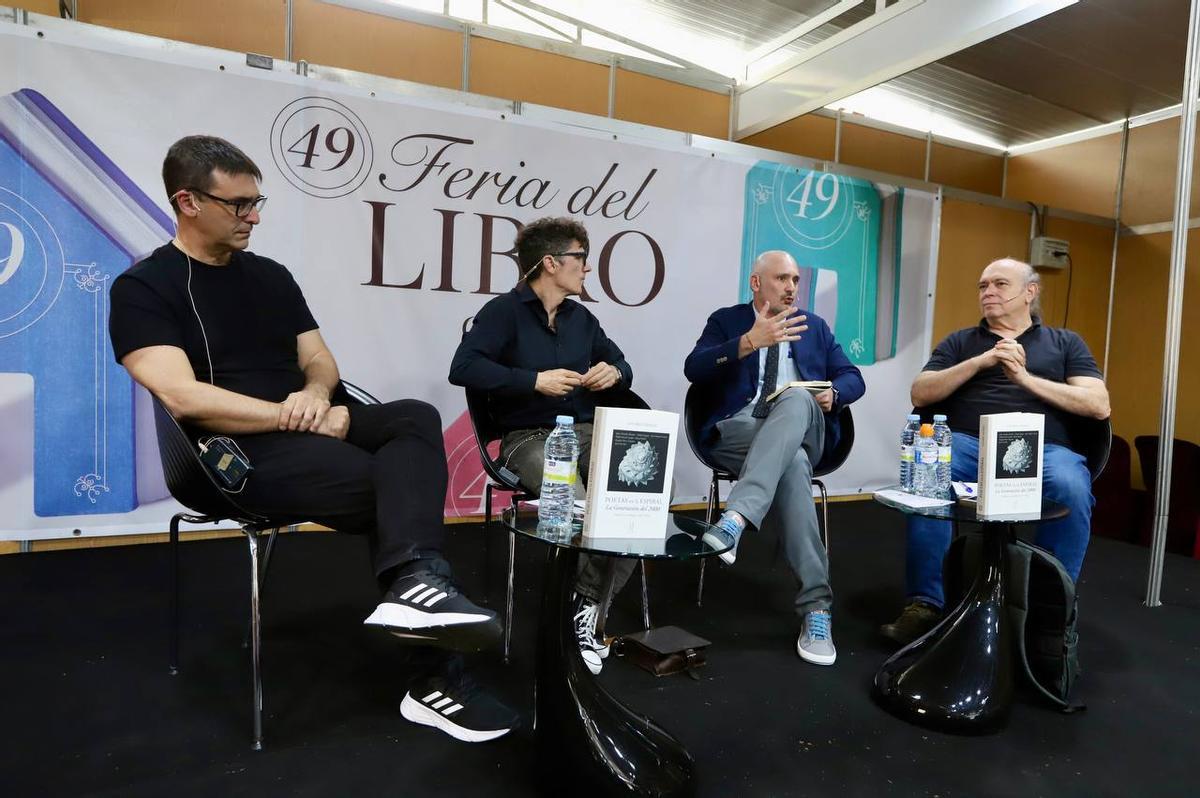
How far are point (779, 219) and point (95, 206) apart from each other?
9.83ft

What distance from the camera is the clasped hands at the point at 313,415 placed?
1610mm

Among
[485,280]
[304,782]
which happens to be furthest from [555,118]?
[304,782]

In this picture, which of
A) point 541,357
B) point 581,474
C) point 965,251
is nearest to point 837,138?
point 965,251

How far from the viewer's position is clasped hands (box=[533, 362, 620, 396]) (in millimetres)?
2031

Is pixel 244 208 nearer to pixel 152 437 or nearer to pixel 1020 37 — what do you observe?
pixel 152 437

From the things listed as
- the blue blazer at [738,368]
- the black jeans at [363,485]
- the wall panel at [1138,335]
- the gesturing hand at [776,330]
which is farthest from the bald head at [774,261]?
the wall panel at [1138,335]

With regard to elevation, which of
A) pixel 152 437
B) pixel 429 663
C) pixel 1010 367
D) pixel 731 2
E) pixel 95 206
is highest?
pixel 731 2

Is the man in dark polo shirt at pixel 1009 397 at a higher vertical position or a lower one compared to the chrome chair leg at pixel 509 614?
higher

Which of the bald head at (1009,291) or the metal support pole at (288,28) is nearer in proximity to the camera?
the bald head at (1009,291)

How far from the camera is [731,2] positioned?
3.56 m

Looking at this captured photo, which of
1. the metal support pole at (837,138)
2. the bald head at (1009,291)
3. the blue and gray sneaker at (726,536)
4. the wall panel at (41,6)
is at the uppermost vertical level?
the metal support pole at (837,138)

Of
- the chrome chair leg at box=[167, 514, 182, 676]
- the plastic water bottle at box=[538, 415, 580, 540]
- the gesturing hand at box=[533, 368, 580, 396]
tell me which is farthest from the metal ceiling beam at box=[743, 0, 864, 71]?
the chrome chair leg at box=[167, 514, 182, 676]

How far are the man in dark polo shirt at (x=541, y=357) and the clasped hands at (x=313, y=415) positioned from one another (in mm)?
372

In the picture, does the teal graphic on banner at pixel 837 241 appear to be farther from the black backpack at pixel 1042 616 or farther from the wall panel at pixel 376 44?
the black backpack at pixel 1042 616
